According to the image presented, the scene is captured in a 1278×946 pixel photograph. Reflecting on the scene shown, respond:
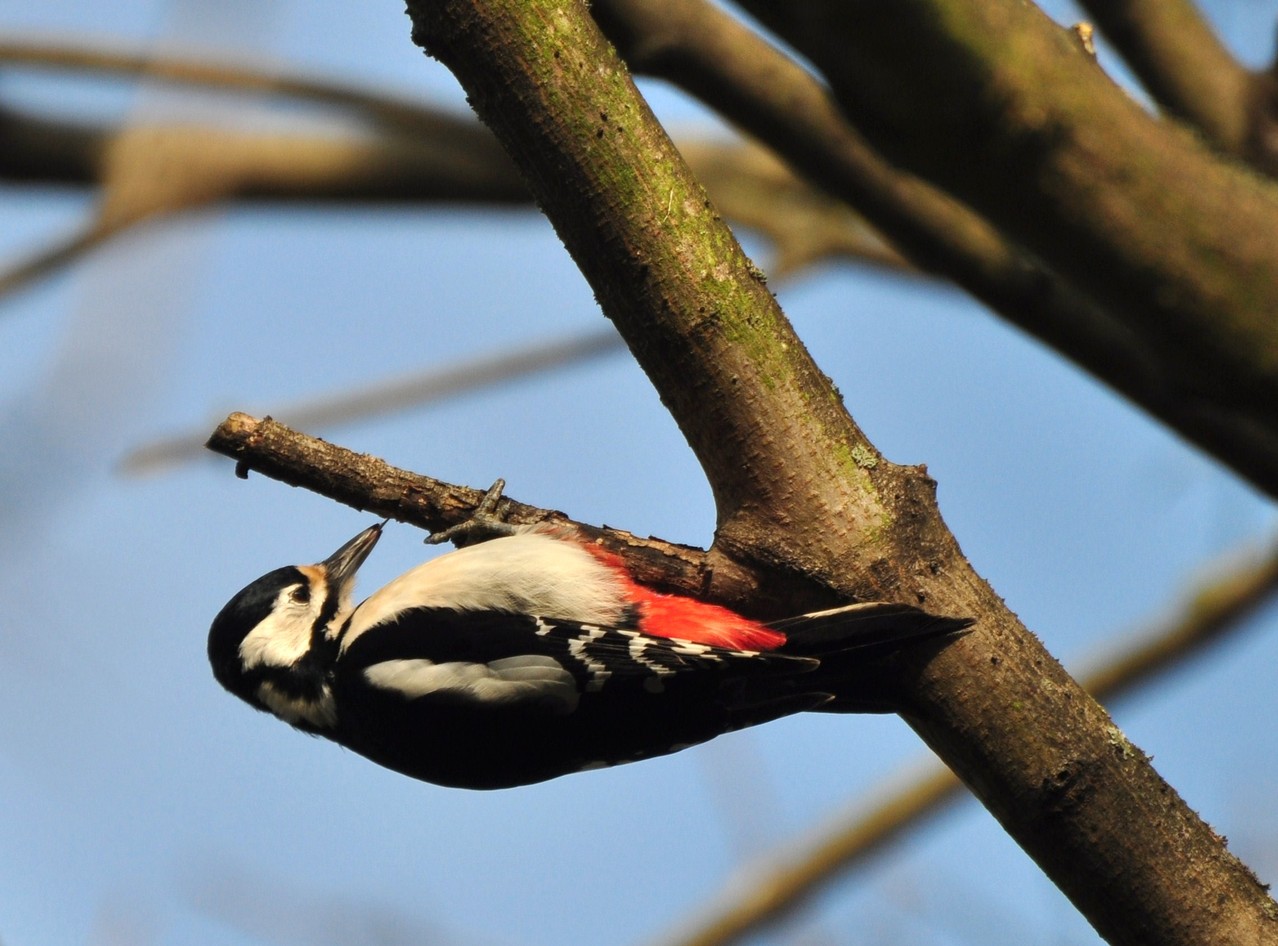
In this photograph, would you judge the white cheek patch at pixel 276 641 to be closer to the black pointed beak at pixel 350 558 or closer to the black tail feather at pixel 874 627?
the black pointed beak at pixel 350 558

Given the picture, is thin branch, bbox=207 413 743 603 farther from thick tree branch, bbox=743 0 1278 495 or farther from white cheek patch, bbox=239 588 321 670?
thick tree branch, bbox=743 0 1278 495

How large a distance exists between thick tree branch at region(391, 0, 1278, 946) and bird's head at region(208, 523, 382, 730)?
1508 mm

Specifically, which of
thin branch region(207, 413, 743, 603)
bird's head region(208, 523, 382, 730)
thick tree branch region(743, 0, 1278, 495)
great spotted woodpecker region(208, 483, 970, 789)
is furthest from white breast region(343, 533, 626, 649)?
thick tree branch region(743, 0, 1278, 495)

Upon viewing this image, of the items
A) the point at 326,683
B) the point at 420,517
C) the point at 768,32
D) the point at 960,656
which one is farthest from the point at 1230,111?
the point at 326,683

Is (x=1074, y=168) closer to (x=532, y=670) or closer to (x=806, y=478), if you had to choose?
(x=806, y=478)

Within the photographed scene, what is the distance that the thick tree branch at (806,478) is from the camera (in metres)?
2.42

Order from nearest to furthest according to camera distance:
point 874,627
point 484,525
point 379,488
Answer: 1. point 874,627
2. point 379,488
3. point 484,525

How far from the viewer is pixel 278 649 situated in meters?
3.67

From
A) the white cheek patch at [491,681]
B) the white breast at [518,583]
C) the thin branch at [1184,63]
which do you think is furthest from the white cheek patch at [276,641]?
the thin branch at [1184,63]

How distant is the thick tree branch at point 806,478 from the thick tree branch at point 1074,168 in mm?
648

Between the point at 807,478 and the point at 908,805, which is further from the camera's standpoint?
the point at 908,805

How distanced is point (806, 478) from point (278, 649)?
1.75 meters

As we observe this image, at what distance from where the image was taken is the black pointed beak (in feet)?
12.8

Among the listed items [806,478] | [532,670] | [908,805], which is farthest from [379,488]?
[908,805]
